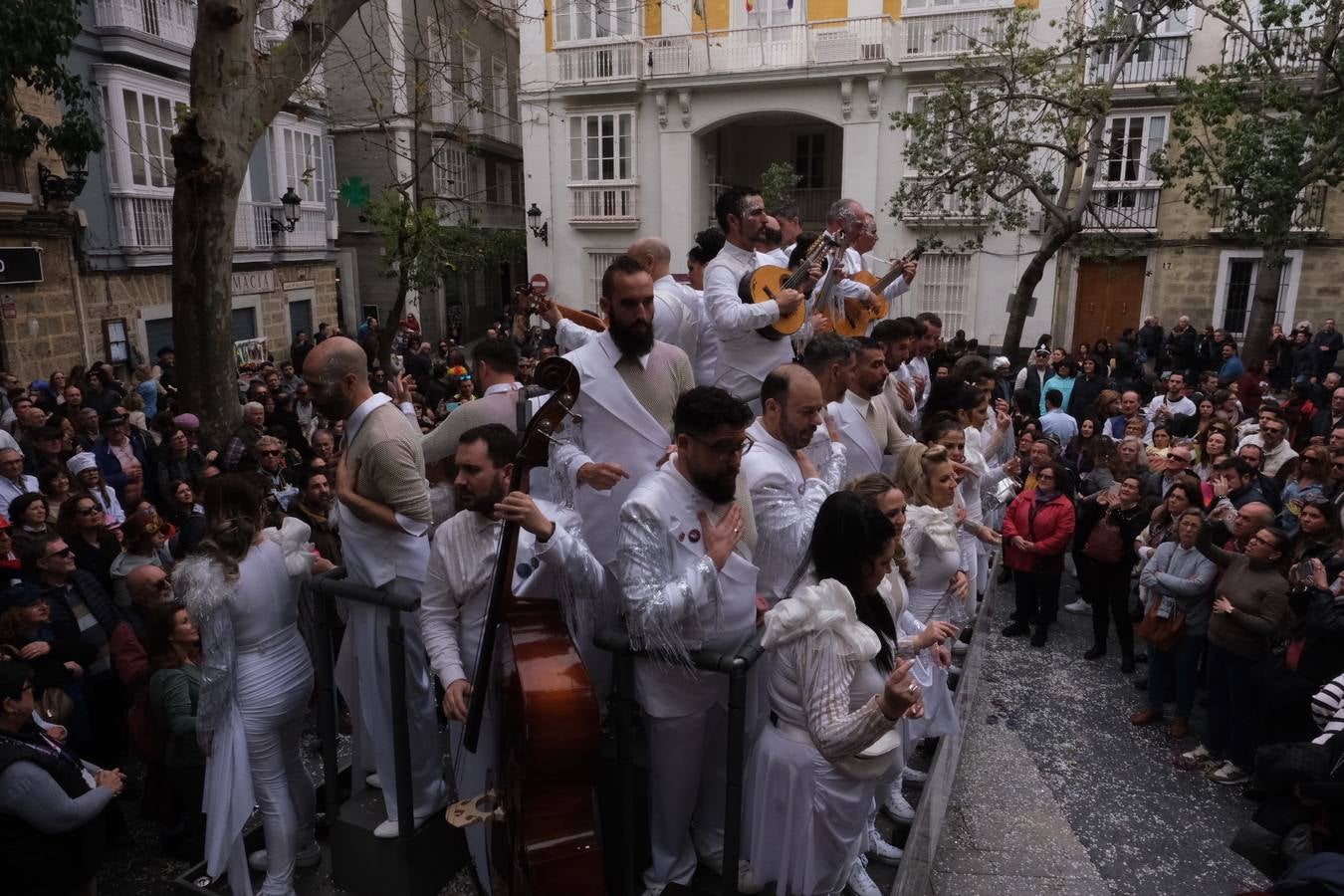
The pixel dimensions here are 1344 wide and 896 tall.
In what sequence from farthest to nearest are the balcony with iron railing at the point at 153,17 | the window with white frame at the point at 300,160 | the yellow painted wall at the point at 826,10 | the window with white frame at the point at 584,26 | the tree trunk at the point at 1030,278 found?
1. the window with white frame at the point at 584,26
2. the yellow painted wall at the point at 826,10
3. the window with white frame at the point at 300,160
4. the balcony with iron railing at the point at 153,17
5. the tree trunk at the point at 1030,278

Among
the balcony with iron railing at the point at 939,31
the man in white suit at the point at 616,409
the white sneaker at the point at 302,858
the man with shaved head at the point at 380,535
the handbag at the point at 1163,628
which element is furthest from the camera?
the balcony with iron railing at the point at 939,31

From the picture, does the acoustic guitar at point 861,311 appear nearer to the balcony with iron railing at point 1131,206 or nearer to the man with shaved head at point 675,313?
the man with shaved head at point 675,313

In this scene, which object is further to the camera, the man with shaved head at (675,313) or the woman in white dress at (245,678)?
the man with shaved head at (675,313)

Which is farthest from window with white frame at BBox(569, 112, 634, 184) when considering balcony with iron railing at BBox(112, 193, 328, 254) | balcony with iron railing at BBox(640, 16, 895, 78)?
A: balcony with iron railing at BBox(112, 193, 328, 254)

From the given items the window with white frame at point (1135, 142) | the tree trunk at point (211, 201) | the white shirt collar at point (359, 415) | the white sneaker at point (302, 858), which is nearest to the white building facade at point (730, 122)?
the window with white frame at point (1135, 142)

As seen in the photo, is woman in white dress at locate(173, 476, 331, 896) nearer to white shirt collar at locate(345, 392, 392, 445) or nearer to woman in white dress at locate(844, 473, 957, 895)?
white shirt collar at locate(345, 392, 392, 445)

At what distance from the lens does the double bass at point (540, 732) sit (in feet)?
9.83

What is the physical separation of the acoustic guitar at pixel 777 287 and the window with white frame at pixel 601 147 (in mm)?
20273

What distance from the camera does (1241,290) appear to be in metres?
21.0

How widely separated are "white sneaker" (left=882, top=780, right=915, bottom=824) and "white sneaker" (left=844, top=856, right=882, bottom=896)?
0.68 meters

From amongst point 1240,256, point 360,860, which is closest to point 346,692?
point 360,860

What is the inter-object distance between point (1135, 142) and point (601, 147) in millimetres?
12942

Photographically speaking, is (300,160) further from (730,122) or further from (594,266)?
(730,122)

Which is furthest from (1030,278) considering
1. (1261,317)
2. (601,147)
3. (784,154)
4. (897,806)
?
(601,147)
